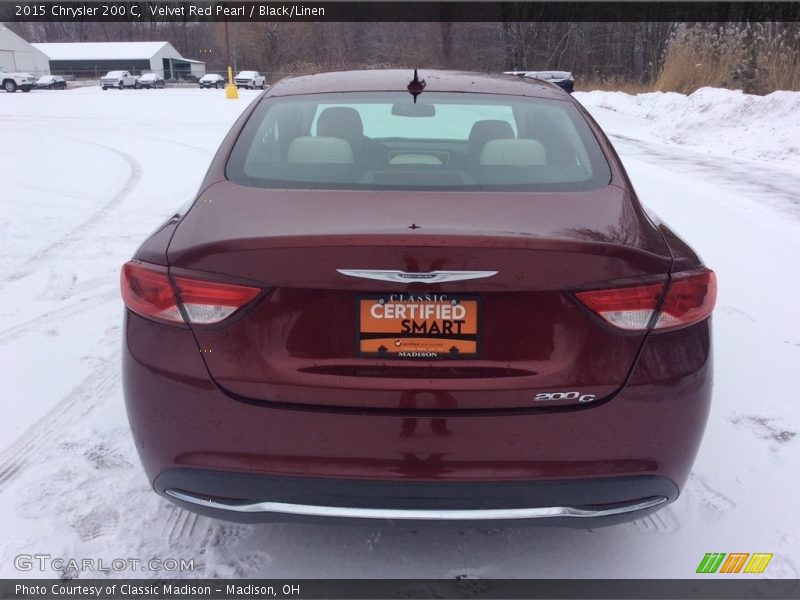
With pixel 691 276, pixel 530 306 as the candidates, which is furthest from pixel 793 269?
pixel 530 306

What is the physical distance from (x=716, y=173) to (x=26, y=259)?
8976 millimetres

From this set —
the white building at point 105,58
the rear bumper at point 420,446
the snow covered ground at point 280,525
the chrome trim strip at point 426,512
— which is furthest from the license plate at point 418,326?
the white building at point 105,58

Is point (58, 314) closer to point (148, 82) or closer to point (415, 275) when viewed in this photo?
point (415, 275)

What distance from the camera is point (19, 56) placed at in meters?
74.1

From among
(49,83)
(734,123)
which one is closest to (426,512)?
(734,123)

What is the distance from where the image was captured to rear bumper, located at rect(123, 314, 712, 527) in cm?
189

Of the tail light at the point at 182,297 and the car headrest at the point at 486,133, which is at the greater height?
the car headrest at the point at 486,133

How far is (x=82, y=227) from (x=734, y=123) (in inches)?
501

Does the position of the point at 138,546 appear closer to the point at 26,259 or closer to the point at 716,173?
the point at 26,259

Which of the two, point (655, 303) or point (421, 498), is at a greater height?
point (655, 303)

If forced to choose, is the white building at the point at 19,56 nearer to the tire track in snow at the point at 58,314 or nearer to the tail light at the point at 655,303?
the tire track in snow at the point at 58,314

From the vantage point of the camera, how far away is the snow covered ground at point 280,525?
2.38 meters

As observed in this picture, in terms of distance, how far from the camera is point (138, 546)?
238 cm

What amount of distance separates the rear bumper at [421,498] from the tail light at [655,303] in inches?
17.9
